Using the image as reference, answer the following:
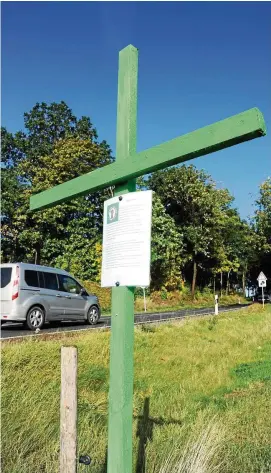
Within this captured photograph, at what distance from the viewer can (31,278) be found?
43.3ft

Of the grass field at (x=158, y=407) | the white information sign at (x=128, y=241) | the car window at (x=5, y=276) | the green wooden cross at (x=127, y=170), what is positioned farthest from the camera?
the car window at (x=5, y=276)

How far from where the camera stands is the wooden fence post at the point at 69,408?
9.86ft

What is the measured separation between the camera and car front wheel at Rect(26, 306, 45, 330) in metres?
12.9

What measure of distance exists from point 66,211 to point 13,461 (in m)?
30.7

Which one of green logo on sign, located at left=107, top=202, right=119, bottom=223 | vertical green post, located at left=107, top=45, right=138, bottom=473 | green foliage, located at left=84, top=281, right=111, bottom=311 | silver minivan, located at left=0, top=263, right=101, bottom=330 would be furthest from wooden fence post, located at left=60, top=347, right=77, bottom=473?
green foliage, located at left=84, top=281, right=111, bottom=311

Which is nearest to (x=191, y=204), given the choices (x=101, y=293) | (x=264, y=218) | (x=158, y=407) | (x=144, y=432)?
(x=264, y=218)

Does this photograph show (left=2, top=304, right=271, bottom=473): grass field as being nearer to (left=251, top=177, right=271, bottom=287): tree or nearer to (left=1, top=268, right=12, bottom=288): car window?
(left=1, top=268, right=12, bottom=288): car window

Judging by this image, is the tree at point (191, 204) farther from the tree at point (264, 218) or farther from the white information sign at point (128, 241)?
the white information sign at point (128, 241)

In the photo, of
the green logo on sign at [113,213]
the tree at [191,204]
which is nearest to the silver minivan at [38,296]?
the green logo on sign at [113,213]

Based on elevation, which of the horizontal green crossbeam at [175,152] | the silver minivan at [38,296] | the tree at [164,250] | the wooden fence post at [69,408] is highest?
the tree at [164,250]

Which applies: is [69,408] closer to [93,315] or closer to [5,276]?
[5,276]

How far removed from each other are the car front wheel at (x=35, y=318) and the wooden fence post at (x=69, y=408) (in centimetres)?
1005

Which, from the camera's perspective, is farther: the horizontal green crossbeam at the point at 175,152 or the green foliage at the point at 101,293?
the green foliage at the point at 101,293

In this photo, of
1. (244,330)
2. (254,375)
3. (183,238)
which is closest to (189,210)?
(183,238)
